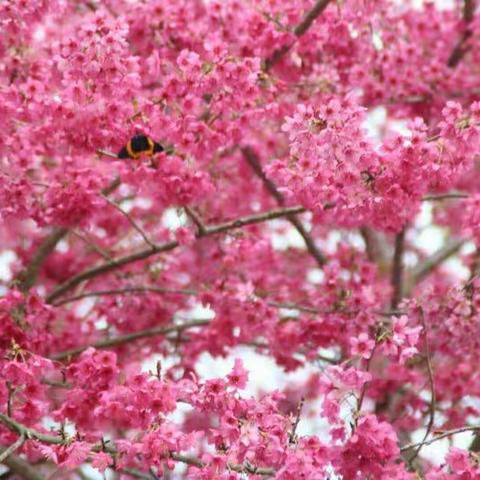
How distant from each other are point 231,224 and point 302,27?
63.2 inches

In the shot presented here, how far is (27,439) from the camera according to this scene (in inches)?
208

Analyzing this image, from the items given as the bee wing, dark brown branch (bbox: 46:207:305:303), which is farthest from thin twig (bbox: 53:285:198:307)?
the bee wing

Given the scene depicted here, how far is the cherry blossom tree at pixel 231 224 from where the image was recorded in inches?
216

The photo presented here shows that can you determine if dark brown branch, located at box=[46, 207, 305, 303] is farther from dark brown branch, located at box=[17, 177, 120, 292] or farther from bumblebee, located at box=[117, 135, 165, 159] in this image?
bumblebee, located at box=[117, 135, 165, 159]

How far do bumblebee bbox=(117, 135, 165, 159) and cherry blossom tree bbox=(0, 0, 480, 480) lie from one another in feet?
0.07

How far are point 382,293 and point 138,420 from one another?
3.16 meters

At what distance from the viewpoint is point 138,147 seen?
6672 millimetres

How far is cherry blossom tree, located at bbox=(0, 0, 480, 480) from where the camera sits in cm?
548

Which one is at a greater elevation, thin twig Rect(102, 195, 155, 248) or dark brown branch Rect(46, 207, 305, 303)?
dark brown branch Rect(46, 207, 305, 303)

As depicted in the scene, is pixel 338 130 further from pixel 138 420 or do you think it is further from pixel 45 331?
pixel 45 331

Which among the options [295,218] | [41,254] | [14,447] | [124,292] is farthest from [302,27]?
[14,447]

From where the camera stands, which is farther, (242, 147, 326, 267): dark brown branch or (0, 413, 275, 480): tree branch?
(242, 147, 326, 267): dark brown branch

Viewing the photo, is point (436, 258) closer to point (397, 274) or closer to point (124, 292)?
point (397, 274)

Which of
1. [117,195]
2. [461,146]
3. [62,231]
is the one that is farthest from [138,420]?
[117,195]
